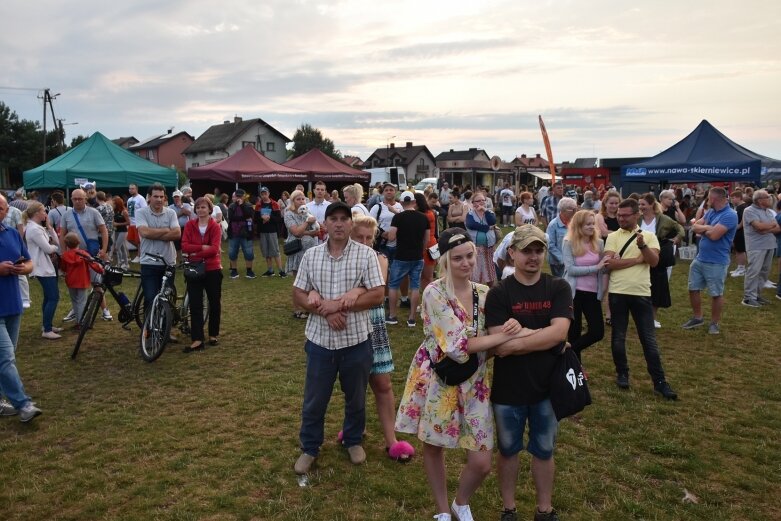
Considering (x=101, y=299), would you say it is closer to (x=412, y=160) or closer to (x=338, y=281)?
(x=338, y=281)

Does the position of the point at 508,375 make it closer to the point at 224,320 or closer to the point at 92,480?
the point at 92,480

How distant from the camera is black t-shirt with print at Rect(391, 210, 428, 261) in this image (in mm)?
7426

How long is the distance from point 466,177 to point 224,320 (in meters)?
70.6

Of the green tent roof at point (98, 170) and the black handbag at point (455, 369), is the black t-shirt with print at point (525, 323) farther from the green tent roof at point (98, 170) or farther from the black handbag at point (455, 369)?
the green tent roof at point (98, 170)

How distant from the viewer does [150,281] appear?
6.81 meters

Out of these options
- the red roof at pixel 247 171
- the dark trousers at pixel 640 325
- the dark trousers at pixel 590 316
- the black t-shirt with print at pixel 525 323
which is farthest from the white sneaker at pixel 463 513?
the red roof at pixel 247 171

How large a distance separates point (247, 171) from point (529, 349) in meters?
19.9

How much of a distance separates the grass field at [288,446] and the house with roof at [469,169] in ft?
204

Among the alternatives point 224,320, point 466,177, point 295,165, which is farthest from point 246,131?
point 224,320

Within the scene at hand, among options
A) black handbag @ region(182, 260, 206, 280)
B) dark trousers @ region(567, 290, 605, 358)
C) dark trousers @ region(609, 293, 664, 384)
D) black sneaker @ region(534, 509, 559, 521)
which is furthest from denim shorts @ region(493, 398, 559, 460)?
black handbag @ region(182, 260, 206, 280)

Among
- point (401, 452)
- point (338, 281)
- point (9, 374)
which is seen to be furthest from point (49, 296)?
point (401, 452)

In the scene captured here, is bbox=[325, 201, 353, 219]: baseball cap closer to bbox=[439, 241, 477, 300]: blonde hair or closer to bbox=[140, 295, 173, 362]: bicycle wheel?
bbox=[439, 241, 477, 300]: blonde hair

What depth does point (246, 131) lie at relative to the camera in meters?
59.0

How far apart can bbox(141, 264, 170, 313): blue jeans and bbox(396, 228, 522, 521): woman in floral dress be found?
475 centimetres
